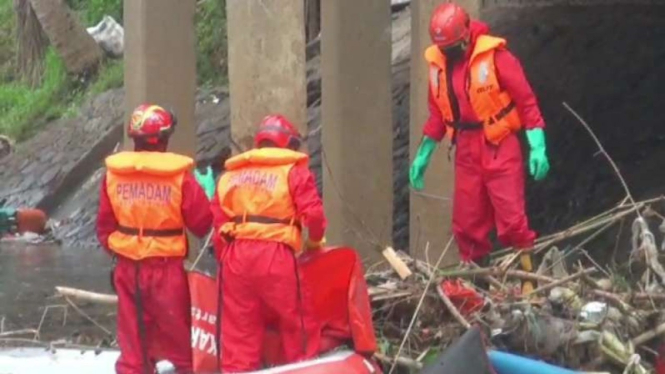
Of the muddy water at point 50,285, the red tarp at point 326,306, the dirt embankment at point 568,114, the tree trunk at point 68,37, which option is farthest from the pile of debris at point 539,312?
the tree trunk at point 68,37

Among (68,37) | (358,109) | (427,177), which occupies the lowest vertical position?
(68,37)

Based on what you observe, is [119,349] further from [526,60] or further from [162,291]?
[526,60]

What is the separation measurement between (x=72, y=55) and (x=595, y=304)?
15.3 meters

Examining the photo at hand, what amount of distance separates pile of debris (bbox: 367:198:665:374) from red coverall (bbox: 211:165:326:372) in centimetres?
41

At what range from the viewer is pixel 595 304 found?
7.52m

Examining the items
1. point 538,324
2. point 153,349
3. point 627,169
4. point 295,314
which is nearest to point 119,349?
point 153,349

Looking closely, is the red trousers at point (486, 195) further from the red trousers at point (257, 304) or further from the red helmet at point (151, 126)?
the red helmet at point (151, 126)

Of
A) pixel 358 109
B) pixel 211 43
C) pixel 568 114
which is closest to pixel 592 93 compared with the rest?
pixel 568 114

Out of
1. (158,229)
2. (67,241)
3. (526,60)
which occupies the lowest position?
(67,241)

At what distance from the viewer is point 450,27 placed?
29.2ft

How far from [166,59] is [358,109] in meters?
1.54

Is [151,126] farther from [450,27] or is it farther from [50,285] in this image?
[50,285]

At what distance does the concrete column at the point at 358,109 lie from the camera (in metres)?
12.3

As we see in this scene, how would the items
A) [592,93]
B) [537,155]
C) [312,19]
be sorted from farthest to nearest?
[312,19] < [592,93] < [537,155]
